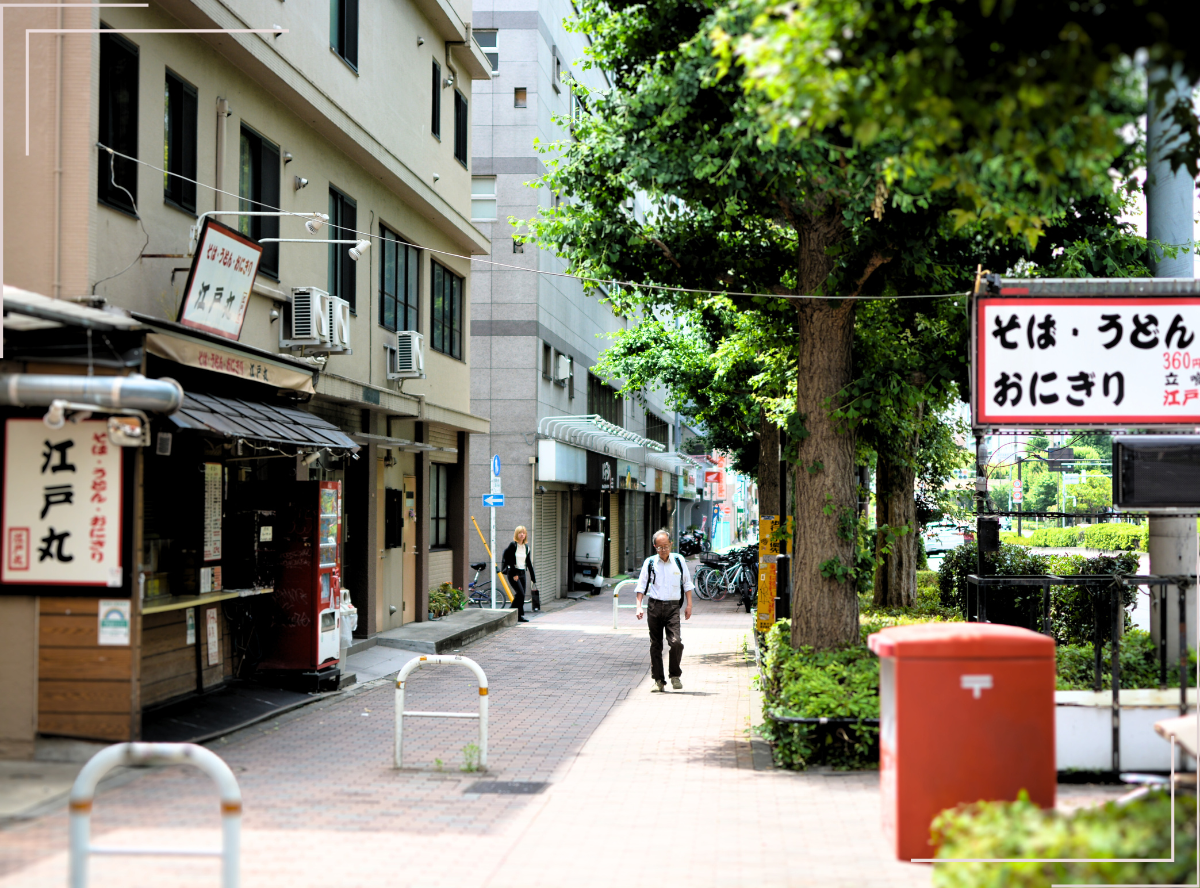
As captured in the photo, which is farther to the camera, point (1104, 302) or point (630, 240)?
point (630, 240)

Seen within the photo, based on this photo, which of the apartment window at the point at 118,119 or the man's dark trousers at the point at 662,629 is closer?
the apartment window at the point at 118,119

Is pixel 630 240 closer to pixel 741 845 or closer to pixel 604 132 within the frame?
pixel 604 132

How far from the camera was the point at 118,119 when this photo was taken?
33.2 ft

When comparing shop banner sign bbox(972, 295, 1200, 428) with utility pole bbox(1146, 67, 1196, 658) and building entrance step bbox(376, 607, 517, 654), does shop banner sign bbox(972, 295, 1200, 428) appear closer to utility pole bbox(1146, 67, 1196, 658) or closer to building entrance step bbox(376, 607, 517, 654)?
utility pole bbox(1146, 67, 1196, 658)

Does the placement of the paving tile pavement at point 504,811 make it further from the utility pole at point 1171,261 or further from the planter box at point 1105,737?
the utility pole at point 1171,261

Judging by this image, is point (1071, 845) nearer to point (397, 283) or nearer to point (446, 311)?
point (397, 283)

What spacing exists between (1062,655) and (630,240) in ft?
19.7

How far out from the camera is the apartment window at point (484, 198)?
2809 cm

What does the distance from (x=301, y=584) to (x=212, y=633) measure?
1.22 meters

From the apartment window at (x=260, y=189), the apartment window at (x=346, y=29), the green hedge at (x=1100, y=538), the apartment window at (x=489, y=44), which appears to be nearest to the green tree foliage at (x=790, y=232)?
the apartment window at (x=260, y=189)

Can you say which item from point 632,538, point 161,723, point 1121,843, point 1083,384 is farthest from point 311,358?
point 632,538

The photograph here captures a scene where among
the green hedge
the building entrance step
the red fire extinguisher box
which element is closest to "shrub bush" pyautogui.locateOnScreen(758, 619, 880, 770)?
→ the red fire extinguisher box

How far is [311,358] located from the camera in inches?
545

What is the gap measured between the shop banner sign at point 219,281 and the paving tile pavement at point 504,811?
3838 millimetres
